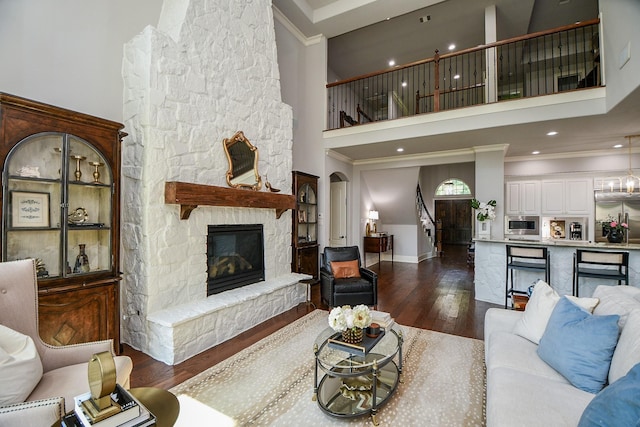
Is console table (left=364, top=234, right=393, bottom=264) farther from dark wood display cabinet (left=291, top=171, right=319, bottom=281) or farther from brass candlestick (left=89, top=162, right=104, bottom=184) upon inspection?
brass candlestick (left=89, top=162, right=104, bottom=184)

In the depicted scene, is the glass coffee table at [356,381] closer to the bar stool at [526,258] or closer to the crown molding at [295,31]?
the bar stool at [526,258]

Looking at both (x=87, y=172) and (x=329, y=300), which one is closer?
(x=87, y=172)

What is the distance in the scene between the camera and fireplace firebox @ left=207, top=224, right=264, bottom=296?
3.54 m

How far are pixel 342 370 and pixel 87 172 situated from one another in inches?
109

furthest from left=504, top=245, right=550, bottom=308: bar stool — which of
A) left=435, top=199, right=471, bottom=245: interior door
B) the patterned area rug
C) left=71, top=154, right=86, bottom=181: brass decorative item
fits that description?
left=435, top=199, right=471, bottom=245: interior door

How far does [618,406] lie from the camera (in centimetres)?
94

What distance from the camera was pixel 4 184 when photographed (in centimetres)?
208

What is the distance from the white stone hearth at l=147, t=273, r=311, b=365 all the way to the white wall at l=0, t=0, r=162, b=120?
7.09 feet

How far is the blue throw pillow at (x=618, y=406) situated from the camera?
0.90 m

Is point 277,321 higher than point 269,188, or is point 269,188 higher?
point 269,188

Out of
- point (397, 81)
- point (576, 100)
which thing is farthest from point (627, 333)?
point (397, 81)

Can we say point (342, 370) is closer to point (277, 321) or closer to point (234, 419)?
point (234, 419)

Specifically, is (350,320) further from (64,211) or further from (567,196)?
(567,196)

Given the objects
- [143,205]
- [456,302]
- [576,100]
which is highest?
[576,100]
